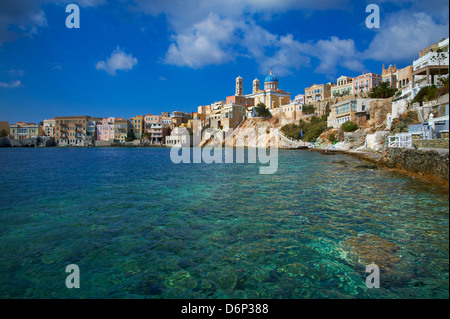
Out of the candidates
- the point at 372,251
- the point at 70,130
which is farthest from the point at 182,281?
the point at 70,130

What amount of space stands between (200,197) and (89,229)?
14.5 ft

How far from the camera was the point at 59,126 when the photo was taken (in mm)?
88312

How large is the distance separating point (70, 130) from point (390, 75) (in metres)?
92.8

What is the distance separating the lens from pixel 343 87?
60.5 m

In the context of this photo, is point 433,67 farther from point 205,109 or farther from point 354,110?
point 205,109

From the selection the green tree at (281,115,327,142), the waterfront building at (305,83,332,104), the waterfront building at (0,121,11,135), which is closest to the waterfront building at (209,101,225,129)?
the green tree at (281,115,327,142)

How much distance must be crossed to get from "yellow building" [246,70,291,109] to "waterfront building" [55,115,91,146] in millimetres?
58982

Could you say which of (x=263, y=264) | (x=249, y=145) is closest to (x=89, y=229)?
(x=263, y=264)

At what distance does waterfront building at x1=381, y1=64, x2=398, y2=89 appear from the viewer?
168 feet

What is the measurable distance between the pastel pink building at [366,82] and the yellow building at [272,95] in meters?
19.9

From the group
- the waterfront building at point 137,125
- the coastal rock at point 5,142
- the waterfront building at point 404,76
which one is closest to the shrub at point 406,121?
the waterfront building at point 404,76

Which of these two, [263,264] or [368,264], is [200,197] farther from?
[368,264]

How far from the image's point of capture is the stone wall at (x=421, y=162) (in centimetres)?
1086
